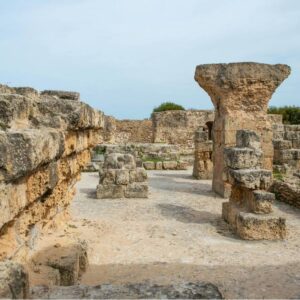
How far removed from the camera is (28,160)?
118 inches

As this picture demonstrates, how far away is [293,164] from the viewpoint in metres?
16.3

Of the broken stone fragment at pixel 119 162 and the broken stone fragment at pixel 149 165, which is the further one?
the broken stone fragment at pixel 149 165

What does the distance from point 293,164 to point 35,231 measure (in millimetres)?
13872

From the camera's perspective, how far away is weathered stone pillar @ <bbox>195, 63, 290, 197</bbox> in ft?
37.2

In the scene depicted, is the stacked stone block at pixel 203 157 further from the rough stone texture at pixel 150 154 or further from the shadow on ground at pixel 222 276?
the shadow on ground at pixel 222 276

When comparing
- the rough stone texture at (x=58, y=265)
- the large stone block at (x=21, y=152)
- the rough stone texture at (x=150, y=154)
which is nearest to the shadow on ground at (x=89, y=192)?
the rough stone texture at (x=150, y=154)

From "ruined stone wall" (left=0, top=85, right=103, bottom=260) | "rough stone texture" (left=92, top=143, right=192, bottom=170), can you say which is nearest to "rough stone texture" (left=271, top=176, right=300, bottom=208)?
"ruined stone wall" (left=0, top=85, right=103, bottom=260)

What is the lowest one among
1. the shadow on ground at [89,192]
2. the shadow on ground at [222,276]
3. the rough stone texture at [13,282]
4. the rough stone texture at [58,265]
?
the shadow on ground at [222,276]

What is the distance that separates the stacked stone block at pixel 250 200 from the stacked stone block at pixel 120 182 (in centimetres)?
318

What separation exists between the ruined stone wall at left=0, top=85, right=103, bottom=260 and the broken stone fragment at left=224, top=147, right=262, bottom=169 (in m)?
3.50

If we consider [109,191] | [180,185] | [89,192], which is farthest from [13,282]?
[180,185]

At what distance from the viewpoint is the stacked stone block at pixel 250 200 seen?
7031mm

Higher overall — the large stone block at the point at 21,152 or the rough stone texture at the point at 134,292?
the large stone block at the point at 21,152

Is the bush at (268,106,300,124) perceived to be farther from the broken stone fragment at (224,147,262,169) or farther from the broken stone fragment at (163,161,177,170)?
the broken stone fragment at (224,147,262,169)
